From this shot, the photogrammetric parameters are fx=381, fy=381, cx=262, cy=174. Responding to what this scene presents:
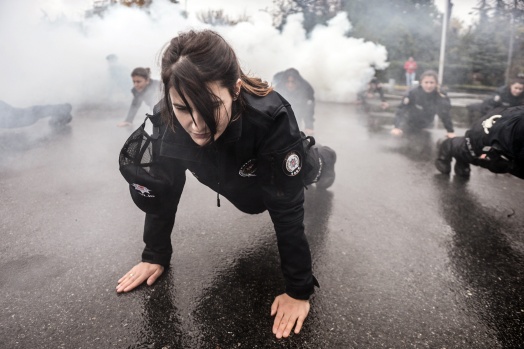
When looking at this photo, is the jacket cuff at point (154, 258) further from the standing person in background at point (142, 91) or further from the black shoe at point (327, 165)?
the standing person in background at point (142, 91)

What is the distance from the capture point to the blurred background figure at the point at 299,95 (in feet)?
19.4

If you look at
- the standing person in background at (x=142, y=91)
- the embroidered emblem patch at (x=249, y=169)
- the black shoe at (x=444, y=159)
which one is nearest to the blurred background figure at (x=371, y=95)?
the standing person in background at (x=142, y=91)

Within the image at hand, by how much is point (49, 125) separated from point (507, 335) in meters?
6.45

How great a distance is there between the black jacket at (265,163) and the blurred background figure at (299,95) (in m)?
4.13

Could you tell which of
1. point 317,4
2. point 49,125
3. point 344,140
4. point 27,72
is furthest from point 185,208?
point 317,4

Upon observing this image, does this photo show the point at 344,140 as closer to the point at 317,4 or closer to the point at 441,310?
the point at 441,310

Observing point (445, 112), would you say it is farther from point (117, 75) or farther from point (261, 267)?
point (117, 75)

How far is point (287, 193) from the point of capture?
168 centimetres

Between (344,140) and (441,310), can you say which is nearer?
(441,310)

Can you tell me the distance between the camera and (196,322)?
67.6 inches

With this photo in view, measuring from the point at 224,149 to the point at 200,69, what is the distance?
1.50 ft

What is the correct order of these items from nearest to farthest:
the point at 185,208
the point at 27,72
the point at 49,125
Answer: the point at 185,208 → the point at 49,125 → the point at 27,72

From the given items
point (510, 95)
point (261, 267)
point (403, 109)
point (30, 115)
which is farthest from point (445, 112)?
point (30, 115)

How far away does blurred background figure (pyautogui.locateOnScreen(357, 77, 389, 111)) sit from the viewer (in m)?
9.12
